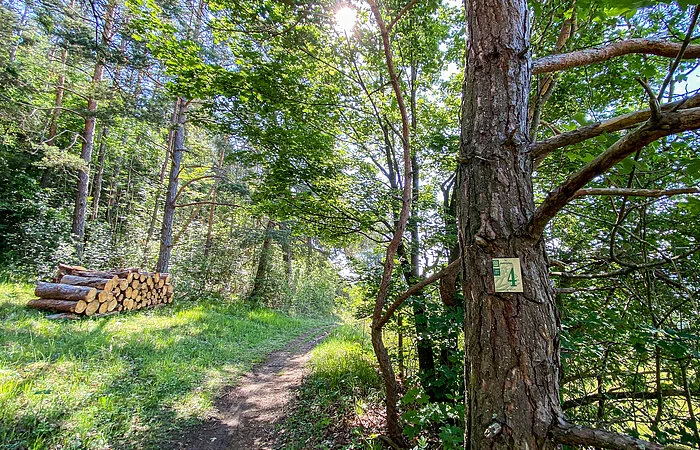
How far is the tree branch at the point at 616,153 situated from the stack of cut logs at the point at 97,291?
25.1 ft

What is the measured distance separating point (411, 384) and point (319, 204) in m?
2.58

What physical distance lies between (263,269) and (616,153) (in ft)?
37.3

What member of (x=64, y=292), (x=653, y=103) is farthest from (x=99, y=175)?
(x=653, y=103)

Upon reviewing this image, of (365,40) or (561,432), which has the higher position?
(365,40)

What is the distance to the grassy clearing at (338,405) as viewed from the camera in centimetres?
321

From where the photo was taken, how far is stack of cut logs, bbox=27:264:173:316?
565cm

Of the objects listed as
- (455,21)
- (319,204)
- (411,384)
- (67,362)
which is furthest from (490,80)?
(67,362)

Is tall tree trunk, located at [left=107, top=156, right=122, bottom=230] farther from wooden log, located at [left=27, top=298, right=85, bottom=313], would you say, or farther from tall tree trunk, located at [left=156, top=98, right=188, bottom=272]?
wooden log, located at [left=27, top=298, right=85, bottom=313]

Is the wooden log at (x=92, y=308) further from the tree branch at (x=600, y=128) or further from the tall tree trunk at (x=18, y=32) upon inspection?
the tree branch at (x=600, y=128)

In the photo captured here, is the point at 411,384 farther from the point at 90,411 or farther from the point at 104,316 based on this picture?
the point at 104,316

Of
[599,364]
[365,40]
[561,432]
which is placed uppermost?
[365,40]

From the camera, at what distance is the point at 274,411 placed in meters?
3.85

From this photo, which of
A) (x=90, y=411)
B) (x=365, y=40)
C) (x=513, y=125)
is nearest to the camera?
(x=513, y=125)

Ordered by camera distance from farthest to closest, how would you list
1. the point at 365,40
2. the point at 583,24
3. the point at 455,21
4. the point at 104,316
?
the point at 104,316 < the point at 455,21 < the point at 365,40 < the point at 583,24
